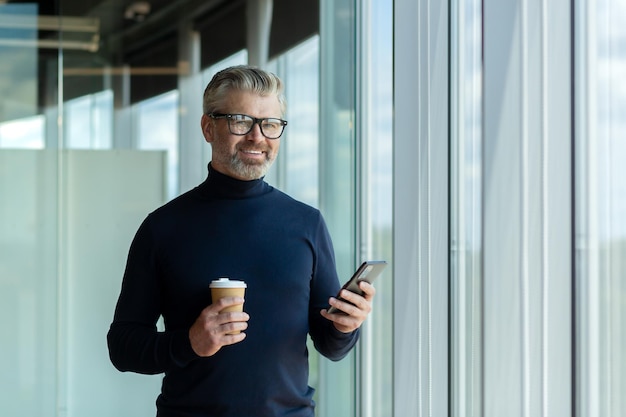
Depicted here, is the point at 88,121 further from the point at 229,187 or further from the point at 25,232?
the point at 229,187

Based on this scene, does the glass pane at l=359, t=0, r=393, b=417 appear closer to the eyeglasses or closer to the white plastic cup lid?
the eyeglasses

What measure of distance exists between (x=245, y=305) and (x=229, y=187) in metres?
0.29

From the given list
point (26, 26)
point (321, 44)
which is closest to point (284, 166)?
point (321, 44)

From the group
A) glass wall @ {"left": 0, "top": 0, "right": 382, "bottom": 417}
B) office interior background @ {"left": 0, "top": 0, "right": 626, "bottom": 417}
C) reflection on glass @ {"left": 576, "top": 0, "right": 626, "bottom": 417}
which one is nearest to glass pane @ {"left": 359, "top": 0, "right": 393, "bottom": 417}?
office interior background @ {"left": 0, "top": 0, "right": 626, "bottom": 417}

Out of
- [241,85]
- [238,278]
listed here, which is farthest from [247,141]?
[238,278]

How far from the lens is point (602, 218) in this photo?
7.51ft

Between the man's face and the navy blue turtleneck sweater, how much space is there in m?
0.05

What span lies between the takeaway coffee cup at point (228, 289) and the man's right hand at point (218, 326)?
1 centimetres

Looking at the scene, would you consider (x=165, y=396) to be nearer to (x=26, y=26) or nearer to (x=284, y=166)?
(x=284, y=166)

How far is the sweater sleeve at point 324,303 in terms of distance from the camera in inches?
85.9

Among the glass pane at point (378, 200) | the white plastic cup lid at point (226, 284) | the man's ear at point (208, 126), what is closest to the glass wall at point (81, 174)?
the glass pane at point (378, 200)

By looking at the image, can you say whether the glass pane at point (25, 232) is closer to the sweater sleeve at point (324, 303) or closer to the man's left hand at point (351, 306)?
the sweater sleeve at point (324, 303)

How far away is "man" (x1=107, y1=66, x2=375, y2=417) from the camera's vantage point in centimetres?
207

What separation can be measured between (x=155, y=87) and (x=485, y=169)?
10.00ft
